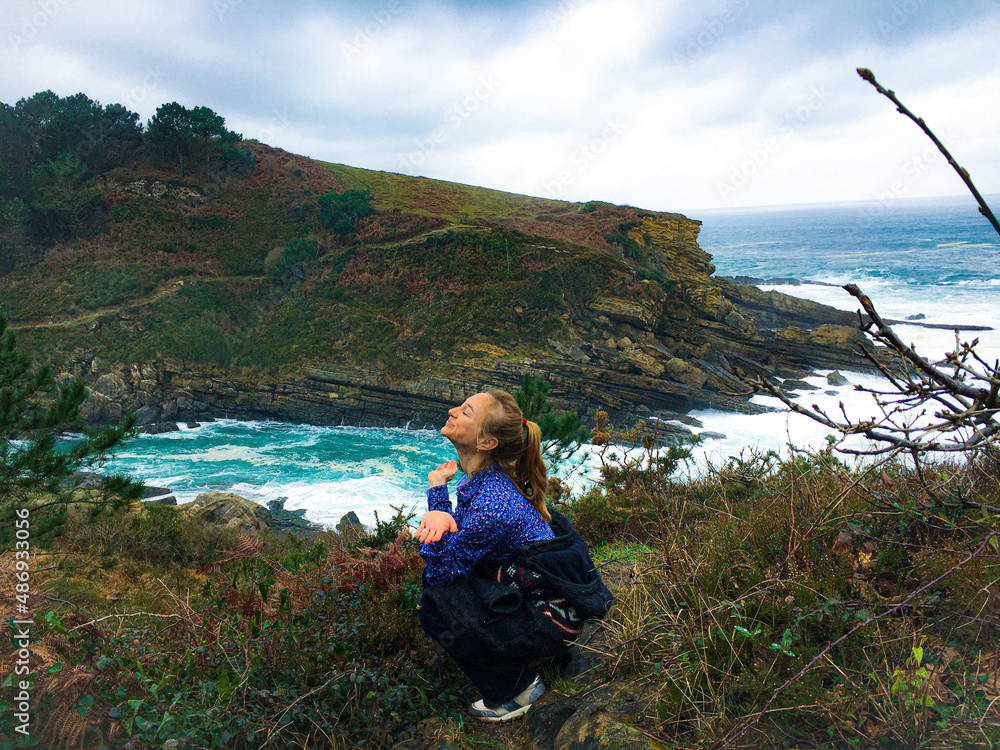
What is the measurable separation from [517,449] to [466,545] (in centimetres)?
57

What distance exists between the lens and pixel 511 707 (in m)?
2.59

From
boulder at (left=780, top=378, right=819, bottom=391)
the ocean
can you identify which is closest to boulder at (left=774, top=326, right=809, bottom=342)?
the ocean

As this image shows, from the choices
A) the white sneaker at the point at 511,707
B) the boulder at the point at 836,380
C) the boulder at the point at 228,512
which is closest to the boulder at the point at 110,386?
the boulder at the point at 228,512

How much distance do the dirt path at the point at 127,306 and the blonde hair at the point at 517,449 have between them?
33.2m

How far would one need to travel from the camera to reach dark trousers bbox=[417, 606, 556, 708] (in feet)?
8.33

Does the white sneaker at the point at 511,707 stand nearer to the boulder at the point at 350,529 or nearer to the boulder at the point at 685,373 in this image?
the boulder at the point at 350,529

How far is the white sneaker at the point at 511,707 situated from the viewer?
257 cm

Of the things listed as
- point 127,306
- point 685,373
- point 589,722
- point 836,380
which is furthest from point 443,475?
point 127,306

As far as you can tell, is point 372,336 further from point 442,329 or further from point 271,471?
point 271,471

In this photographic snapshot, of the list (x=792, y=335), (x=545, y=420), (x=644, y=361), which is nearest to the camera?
(x=545, y=420)

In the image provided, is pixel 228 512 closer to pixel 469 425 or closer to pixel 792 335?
pixel 469 425

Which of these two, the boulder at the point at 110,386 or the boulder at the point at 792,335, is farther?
the boulder at the point at 792,335

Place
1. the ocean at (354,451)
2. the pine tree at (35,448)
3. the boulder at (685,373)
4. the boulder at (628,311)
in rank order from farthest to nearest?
the boulder at (628,311) → the boulder at (685,373) → the ocean at (354,451) → the pine tree at (35,448)

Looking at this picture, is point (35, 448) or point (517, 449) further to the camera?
point (35, 448)
